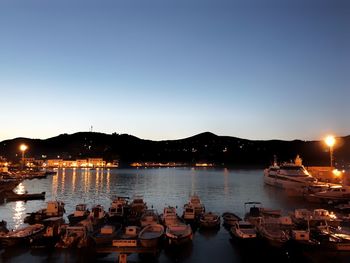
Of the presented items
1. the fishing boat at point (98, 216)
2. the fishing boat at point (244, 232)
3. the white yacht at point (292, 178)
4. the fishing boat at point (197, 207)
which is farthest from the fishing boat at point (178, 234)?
the white yacht at point (292, 178)

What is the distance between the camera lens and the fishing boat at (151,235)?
30.6 m

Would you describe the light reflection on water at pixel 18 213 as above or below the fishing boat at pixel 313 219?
below

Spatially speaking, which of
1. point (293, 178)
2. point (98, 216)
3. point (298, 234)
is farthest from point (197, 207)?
point (293, 178)

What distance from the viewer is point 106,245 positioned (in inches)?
1217

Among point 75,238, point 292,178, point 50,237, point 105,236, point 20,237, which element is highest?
point 292,178

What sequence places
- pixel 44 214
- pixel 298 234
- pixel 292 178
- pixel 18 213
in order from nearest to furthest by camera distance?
pixel 298 234, pixel 44 214, pixel 18 213, pixel 292 178

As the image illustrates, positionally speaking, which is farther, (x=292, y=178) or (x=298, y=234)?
(x=292, y=178)

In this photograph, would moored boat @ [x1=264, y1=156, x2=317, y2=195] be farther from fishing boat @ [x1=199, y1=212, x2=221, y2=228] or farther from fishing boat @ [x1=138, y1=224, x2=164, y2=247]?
fishing boat @ [x1=138, y1=224, x2=164, y2=247]

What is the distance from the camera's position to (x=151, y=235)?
32.5 m

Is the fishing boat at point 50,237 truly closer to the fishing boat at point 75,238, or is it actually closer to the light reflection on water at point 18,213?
the fishing boat at point 75,238

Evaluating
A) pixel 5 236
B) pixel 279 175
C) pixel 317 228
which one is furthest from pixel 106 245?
pixel 279 175

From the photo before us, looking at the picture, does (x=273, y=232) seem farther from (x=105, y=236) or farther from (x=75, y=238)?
(x=75, y=238)

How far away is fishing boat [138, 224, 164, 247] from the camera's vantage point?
100 ft

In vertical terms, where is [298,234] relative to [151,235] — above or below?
above
